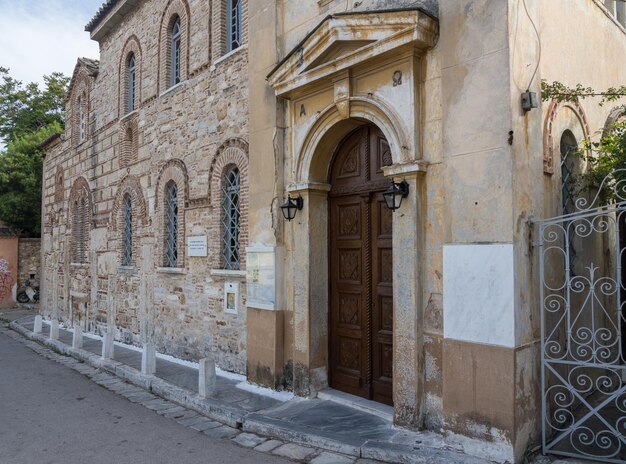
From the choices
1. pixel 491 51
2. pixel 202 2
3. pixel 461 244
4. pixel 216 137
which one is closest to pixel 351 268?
pixel 461 244

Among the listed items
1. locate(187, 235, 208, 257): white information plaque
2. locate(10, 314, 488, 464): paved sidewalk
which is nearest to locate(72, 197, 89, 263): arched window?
locate(187, 235, 208, 257): white information plaque

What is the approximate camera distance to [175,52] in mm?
10531

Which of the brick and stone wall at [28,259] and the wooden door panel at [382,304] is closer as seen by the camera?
the wooden door panel at [382,304]

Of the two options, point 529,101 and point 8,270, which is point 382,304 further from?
point 8,270

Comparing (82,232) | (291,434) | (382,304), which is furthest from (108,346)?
(82,232)

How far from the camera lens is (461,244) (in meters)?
4.72

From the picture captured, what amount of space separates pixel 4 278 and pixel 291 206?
63.6 ft

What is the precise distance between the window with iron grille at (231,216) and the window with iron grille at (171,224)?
76.3 inches

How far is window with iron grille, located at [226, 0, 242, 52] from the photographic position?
8562 mm

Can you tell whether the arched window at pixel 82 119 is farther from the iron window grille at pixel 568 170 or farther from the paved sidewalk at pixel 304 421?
the iron window grille at pixel 568 170

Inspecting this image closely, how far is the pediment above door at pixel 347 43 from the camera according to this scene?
16.4 ft

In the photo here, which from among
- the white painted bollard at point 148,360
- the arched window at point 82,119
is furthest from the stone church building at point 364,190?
the arched window at point 82,119

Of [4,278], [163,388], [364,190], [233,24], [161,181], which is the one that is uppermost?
[233,24]

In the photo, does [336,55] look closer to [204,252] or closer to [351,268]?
[351,268]
